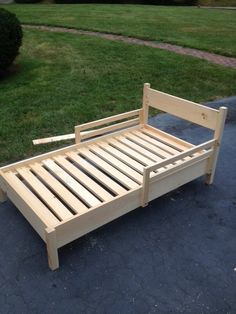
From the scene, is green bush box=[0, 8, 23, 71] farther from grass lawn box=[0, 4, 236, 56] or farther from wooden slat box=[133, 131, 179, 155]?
grass lawn box=[0, 4, 236, 56]

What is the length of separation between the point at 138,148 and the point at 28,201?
1.56 m

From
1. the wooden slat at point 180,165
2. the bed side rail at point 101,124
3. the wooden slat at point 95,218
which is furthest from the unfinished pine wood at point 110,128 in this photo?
the wooden slat at point 95,218

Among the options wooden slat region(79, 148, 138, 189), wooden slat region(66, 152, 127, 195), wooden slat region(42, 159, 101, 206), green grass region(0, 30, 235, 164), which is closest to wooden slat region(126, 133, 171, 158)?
wooden slat region(79, 148, 138, 189)

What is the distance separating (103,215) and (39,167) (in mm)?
1074

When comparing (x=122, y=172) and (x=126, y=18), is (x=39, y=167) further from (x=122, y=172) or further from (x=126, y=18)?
(x=126, y=18)

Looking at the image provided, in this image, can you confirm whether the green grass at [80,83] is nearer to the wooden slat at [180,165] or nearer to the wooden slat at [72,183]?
the wooden slat at [72,183]

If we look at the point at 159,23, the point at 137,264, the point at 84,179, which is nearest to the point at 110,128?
the point at 84,179

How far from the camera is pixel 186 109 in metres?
3.95

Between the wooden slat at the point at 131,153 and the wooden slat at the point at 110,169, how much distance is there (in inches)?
12.9

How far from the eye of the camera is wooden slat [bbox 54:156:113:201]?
10.6 ft

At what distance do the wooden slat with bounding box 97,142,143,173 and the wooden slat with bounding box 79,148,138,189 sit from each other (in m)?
0.18

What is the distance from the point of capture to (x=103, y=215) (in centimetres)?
294

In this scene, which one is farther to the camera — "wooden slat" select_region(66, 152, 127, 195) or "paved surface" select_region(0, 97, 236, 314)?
"wooden slat" select_region(66, 152, 127, 195)

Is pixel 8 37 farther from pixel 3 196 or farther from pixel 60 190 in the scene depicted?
pixel 60 190
